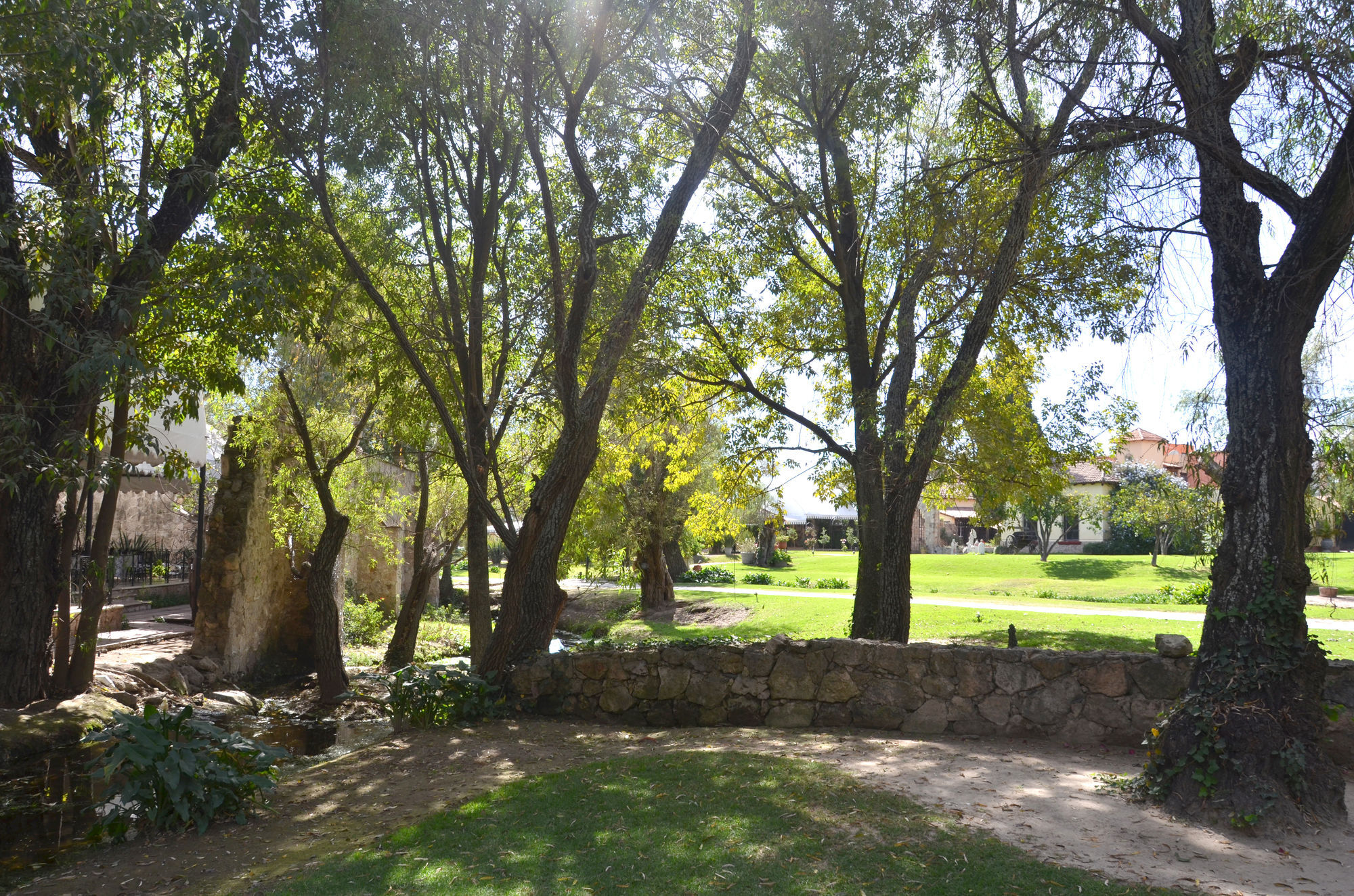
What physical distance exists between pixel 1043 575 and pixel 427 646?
1777 cm

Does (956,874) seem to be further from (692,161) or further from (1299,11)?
(692,161)

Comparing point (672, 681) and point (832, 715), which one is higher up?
point (672, 681)

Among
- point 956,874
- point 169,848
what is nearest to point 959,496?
point 956,874

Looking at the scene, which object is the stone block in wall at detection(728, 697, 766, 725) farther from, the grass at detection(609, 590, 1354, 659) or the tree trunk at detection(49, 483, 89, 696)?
the tree trunk at detection(49, 483, 89, 696)

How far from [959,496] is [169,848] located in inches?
418

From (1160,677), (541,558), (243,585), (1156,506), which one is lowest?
(1160,677)

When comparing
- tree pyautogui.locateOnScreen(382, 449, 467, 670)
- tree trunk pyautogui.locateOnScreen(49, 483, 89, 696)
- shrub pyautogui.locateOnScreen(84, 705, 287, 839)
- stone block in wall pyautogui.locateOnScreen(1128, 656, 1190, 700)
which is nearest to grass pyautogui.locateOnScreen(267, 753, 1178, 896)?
Answer: shrub pyautogui.locateOnScreen(84, 705, 287, 839)

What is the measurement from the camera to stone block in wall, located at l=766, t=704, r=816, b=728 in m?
8.21

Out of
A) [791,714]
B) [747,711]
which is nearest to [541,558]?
[747,711]

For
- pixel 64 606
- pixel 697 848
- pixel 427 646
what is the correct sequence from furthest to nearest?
pixel 427 646
pixel 64 606
pixel 697 848

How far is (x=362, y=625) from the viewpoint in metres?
17.1

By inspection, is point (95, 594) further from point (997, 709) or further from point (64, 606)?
point (997, 709)

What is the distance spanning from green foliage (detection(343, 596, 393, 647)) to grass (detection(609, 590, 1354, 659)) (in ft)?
Answer: 15.3

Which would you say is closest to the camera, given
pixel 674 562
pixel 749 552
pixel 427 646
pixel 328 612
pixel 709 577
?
pixel 328 612
